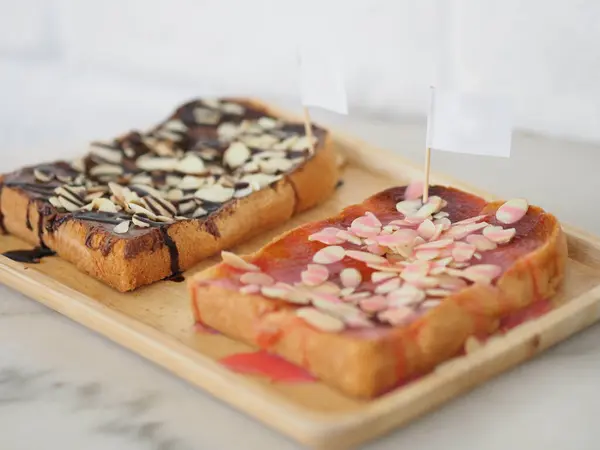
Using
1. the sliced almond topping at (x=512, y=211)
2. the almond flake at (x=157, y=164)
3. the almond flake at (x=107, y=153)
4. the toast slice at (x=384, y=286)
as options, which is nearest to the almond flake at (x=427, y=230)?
the toast slice at (x=384, y=286)

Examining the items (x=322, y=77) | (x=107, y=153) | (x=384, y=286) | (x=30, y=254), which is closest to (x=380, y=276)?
(x=384, y=286)

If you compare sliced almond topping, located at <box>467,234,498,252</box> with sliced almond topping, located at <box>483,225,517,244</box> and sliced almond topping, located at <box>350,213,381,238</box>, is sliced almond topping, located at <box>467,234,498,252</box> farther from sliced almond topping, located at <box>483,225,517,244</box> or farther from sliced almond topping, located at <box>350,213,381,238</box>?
sliced almond topping, located at <box>350,213,381,238</box>

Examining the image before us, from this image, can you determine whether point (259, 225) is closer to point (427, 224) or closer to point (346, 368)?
point (427, 224)

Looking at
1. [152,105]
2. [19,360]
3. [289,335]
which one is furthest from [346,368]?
[152,105]

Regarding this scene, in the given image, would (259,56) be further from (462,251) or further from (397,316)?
(397,316)

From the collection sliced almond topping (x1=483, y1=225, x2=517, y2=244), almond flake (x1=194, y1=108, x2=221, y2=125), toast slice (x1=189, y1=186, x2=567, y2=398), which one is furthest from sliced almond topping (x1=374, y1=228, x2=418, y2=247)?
almond flake (x1=194, y1=108, x2=221, y2=125)

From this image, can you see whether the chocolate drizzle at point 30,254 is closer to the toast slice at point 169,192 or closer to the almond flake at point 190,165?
the toast slice at point 169,192
